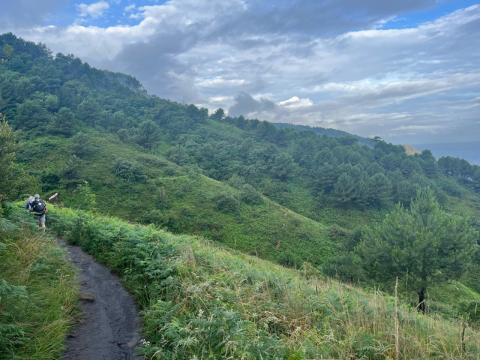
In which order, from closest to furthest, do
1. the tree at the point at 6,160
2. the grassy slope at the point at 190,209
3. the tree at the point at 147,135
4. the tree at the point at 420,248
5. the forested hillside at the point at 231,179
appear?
the tree at the point at 420,248
the tree at the point at 6,160
the forested hillside at the point at 231,179
the grassy slope at the point at 190,209
the tree at the point at 147,135

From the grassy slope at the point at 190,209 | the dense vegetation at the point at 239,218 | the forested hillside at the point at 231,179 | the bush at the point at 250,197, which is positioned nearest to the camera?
the dense vegetation at the point at 239,218

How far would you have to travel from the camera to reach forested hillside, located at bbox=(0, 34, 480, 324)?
111 feet

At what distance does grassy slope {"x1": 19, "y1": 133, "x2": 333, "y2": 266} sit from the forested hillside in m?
0.24

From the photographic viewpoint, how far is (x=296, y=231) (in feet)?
183

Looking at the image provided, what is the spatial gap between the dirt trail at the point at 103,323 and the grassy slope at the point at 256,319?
330 mm

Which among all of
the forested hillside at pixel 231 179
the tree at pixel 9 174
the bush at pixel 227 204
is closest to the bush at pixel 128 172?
the forested hillside at pixel 231 179

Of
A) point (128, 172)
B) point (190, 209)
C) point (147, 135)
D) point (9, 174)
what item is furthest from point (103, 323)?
point (147, 135)

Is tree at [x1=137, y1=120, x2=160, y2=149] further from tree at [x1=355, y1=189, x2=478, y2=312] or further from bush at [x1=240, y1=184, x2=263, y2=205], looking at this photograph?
Result: tree at [x1=355, y1=189, x2=478, y2=312]

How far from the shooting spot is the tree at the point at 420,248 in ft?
94.6

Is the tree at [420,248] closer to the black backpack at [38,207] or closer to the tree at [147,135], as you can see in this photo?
the black backpack at [38,207]

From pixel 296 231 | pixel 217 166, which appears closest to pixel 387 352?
pixel 296 231

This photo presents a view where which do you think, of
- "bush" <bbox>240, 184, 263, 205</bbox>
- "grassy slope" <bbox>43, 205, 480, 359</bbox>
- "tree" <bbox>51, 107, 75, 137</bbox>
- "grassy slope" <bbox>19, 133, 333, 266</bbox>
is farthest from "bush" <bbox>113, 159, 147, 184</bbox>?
"grassy slope" <bbox>43, 205, 480, 359</bbox>

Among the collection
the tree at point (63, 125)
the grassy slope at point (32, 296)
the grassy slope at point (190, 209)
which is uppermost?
the tree at point (63, 125)

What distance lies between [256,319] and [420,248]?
2705cm
